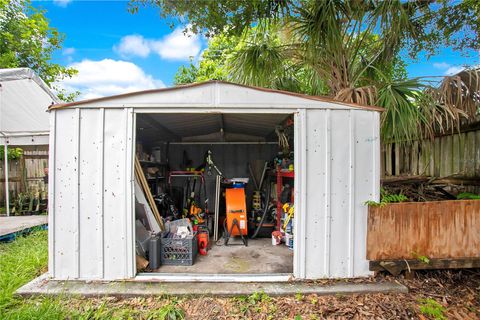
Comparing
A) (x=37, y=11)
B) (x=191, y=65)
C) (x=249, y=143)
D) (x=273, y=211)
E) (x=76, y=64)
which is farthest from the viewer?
(x=191, y=65)

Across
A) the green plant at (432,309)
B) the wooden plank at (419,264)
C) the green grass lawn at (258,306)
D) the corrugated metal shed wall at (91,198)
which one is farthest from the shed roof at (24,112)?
the green plant at (432,309)

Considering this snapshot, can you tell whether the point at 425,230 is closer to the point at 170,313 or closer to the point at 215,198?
the point at 170,313

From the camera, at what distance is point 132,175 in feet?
8.66

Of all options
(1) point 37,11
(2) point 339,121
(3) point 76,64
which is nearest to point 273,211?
(2) point 339,121

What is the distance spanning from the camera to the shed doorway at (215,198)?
10.2 ft

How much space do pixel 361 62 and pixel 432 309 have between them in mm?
3707

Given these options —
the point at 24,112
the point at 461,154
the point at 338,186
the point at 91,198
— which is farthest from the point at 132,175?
the point at 24,112

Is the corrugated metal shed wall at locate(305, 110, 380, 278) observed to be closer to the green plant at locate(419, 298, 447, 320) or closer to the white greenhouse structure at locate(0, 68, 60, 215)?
the green plant at locate(419, 298, 447, 320)

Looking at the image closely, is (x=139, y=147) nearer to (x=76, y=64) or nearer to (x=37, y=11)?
(x=76, y=64)

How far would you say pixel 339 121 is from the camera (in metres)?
2.68

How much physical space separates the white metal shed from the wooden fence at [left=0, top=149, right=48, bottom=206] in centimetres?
528

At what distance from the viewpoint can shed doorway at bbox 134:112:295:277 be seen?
3104 mm

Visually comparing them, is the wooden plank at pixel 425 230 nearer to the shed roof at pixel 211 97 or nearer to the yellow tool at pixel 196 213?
the shed roof at pixel 211 97

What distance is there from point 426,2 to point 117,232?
5.20 metres
